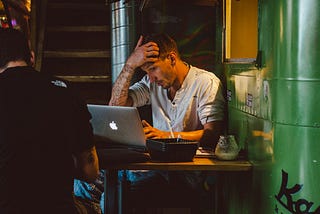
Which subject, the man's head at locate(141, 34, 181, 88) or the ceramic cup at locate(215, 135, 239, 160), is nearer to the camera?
the ceramic cup at locate(215, 135, 239, 160)

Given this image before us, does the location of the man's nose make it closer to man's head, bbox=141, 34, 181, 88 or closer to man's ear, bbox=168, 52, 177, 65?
man's head, bbox=141, 34, 181, 88

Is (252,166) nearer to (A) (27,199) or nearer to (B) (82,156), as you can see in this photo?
(B) (82,156)

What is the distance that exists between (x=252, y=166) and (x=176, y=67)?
1429mm

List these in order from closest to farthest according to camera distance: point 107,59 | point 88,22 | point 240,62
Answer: point 240,62
point 107,59
point 88,22

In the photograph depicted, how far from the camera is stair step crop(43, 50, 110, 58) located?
7191 millimetres

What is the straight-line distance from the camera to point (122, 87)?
192 inches

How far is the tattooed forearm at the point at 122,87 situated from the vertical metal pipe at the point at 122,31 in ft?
3.36

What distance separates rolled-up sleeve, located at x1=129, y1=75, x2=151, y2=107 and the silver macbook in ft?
3.49

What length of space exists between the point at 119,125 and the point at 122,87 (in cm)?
109

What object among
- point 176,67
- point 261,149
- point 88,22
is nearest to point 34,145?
point 261,149

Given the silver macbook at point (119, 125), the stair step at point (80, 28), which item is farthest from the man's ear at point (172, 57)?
the stair step at point (80, 28)

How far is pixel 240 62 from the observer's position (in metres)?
4.01

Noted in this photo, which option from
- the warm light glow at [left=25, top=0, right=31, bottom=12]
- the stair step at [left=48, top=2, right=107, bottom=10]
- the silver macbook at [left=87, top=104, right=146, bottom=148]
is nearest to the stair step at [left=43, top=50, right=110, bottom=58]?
the warm light glow at [left=25, top=0, right=31, bottom=12]

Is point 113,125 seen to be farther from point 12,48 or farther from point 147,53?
point 12,48
